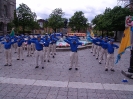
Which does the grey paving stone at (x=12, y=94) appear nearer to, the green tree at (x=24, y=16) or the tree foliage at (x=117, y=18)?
the tree foliage at (x=117, y=18)

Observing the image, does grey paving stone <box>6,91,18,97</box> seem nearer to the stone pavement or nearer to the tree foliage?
the stone pavement

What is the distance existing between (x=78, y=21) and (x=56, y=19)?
8387mm

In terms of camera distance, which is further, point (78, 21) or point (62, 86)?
point (78, 21)

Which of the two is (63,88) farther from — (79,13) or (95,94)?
(79,13)

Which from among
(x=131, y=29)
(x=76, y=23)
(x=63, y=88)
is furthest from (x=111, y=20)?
(x=63, y=88)

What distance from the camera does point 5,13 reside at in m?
53.6

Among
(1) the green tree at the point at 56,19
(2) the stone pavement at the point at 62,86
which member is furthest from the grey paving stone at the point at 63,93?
(1) the green tree at the point at 56,19

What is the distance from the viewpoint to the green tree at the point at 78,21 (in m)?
63.9

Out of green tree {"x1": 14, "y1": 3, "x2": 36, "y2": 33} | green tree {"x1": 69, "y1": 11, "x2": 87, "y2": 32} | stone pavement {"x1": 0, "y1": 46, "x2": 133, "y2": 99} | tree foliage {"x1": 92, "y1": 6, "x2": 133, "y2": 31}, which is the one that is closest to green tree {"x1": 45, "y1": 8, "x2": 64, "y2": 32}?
green tree {"x1": 69, "y1": 11, "x2": 87, "y2": 32}

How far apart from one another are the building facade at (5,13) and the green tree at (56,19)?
1250cm

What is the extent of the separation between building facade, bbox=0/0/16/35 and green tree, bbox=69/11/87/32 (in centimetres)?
2024

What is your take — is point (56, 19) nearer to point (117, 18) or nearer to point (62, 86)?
point (117, 18)

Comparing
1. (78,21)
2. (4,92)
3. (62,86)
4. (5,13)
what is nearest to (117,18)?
(78,21)

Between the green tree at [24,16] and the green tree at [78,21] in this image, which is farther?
the green tree at [78,21]
